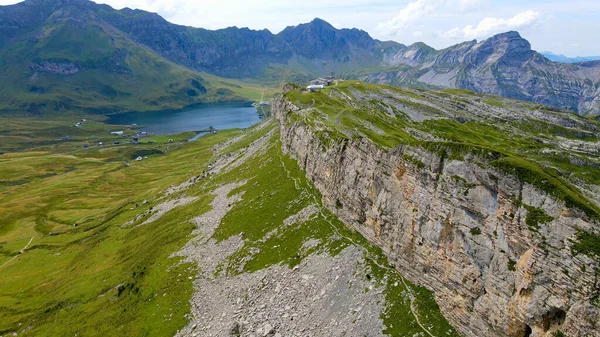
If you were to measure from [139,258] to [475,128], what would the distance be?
124m

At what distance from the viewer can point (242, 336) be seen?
4484 cm

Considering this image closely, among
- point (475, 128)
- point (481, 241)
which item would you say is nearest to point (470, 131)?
point (475, 128)

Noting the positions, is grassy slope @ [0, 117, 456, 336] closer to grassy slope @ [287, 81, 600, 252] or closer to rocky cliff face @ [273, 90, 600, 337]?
rocky cliff face @ [273, 90, 600, 337]

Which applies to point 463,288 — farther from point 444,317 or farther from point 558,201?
point 558,201

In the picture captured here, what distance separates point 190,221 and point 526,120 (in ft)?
482

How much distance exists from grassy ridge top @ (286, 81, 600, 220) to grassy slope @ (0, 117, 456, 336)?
54.5 feet

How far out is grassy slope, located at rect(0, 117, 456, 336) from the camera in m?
53.8

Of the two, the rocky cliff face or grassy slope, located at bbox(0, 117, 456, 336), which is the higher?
the rocky cliff face

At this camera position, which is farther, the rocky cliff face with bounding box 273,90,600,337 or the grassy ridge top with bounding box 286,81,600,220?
the grassy ridge top with bounding box 286,81,600,220

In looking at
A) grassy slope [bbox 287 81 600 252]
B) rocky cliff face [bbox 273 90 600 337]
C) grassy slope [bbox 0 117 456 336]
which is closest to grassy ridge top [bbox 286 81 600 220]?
grassy slope [bbox 287 81 600 252]

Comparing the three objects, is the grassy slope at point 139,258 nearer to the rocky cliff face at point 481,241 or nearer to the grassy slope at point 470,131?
the rocky cliff face at point 481,241

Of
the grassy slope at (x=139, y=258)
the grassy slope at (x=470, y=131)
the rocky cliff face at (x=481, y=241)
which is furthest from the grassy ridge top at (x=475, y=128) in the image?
the grassy slope at (x=139, y=258)

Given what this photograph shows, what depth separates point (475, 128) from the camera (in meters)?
133

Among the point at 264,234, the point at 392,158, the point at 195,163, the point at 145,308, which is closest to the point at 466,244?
the point at 392,158
